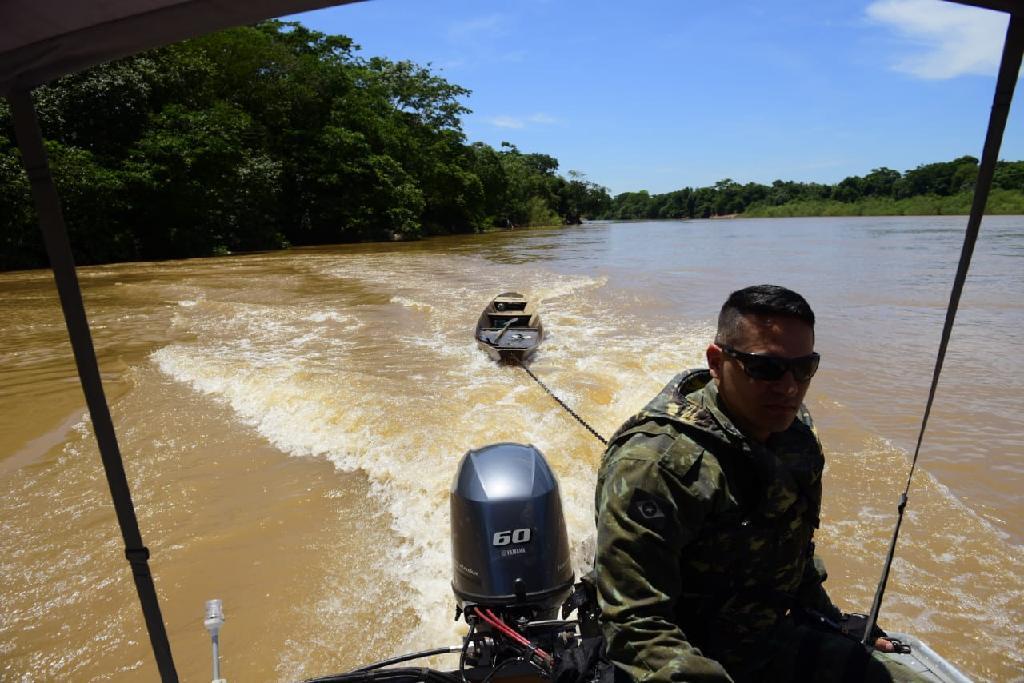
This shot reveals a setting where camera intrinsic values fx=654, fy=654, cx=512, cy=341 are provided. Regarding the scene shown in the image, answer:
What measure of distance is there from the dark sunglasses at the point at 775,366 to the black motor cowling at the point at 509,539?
1188 mm

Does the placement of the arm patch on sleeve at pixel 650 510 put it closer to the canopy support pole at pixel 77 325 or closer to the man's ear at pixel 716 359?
the man's ear at pixel 716 359

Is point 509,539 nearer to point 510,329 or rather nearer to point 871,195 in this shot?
point 510,329

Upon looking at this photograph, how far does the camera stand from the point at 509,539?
2525 millimetres

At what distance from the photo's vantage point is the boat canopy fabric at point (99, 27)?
3.91 ft

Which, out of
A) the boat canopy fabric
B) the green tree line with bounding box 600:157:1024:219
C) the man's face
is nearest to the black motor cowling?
the man's face

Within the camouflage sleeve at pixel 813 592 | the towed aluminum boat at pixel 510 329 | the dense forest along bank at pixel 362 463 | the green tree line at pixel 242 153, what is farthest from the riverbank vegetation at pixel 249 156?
the camouflage sleeve at pixel 813 592

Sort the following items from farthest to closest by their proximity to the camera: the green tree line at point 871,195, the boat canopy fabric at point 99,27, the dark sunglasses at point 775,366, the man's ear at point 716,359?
1. the green tree line at point 871,195
2. the man's ear at point 716,359
3. the dark sunglasses at point 775,366
4. the boat canopy fabric at point 99,27

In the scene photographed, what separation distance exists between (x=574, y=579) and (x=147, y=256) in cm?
3109

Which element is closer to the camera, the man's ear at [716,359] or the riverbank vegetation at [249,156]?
the man's ear at [716,359]

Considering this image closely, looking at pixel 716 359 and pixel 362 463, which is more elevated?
pixel 716 359

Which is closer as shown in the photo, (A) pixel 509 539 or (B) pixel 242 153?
(A) pixel 509 539

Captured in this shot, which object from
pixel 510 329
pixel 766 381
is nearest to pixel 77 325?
pixel 766 381

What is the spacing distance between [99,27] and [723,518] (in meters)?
1.77

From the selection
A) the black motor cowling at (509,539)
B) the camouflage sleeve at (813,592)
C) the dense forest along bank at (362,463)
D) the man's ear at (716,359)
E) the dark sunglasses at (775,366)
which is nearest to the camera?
the dark sunglasses at (775,366)
